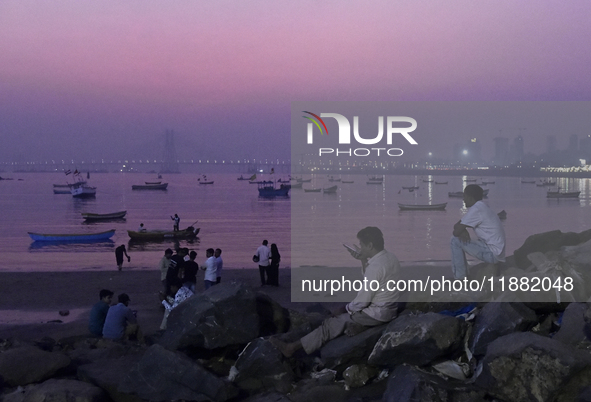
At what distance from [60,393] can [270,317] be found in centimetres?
299

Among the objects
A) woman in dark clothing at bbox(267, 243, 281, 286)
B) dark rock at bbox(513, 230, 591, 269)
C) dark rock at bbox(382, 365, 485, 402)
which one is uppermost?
dark rock at bbox(513, 230, 591, 269)

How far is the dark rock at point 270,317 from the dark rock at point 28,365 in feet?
8.64

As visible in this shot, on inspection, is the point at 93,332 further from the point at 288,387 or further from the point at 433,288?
the point at 433,288

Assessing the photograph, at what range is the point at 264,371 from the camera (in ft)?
22.4

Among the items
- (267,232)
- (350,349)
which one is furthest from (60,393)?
(267,232)

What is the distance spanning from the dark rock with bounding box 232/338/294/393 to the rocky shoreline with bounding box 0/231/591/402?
0.01 meters

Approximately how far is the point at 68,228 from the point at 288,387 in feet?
187

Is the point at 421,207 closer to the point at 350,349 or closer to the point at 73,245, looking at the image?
the point at 73,245

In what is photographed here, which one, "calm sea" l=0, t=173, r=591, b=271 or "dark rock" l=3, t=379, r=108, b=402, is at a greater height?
"dark rock" l=3, t=379, r=108, b=402

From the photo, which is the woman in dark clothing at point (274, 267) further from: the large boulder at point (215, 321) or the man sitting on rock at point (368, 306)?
the man sitting on rock at point (368, 306)

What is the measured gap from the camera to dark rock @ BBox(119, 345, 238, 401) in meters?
6.59

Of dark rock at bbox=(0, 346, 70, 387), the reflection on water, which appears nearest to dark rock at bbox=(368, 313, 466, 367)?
dark rock at bbox=(0, 346, 70, 387)

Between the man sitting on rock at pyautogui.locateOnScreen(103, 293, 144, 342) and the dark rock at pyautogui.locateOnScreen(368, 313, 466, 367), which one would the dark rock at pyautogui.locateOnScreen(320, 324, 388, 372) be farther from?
the man sitting on rock at pyautogui.locateOnScreen(103, 293, 144, 342)

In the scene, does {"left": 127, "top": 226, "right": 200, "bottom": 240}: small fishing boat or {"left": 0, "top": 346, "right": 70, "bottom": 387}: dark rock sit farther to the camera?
{"left": 127, "top": 226, "right": 200, "bottom": 240}: small fishing boat
